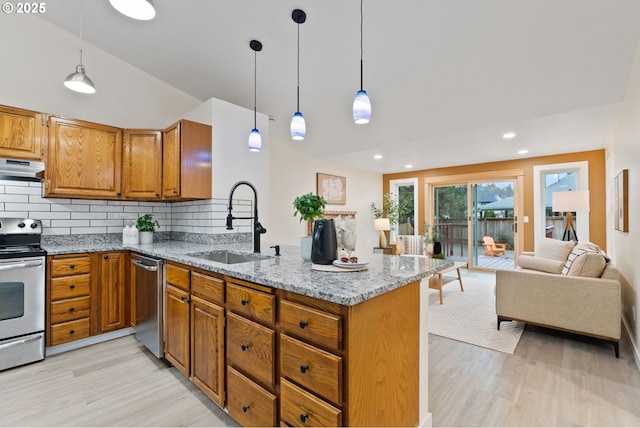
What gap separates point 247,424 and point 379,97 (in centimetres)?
325

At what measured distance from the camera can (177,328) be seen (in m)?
2.13

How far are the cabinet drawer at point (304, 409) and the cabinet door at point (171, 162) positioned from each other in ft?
8.00

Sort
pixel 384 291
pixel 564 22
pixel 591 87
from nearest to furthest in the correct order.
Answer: pixel 384 291 → pixel 564 22 → pixel 591 87

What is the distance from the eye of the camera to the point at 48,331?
2.59 m

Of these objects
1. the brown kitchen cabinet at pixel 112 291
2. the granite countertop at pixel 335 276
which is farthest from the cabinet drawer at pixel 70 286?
the granite countertop at pixel 335 276

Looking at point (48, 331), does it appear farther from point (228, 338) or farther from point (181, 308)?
point (228, 338)

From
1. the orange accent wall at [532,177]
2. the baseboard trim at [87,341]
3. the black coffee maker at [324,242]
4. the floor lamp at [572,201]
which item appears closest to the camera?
the black coffee maker at [324,242]

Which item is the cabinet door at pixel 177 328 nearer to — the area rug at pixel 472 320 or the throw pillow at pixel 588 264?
the area rug at pixel 472 320

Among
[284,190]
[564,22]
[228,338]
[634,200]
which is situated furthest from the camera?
[284,190]

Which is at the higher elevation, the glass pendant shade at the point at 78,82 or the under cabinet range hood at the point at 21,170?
the glass pendant shade at the point at 78,82

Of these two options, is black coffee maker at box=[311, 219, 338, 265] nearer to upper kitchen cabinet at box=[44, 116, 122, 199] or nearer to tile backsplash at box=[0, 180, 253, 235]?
tile backsplash at box=[0, 180, 253, 235]

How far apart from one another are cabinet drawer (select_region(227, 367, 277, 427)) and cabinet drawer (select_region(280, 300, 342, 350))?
0.38 metres

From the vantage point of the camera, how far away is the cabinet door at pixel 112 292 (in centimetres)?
287

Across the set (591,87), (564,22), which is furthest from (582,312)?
(564,22)
